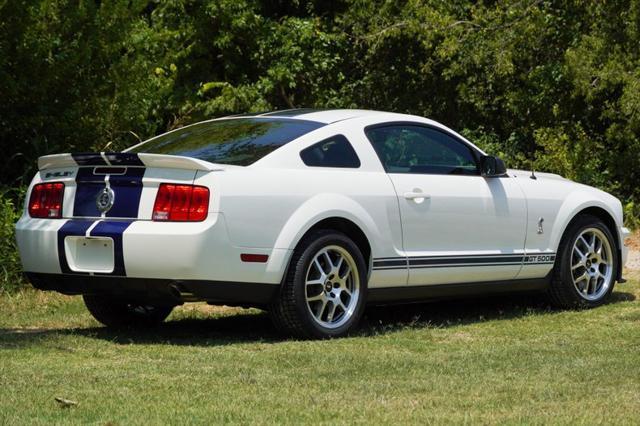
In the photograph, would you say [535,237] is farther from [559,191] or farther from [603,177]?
[603,177]

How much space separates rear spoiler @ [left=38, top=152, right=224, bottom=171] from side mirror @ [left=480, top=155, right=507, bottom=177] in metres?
2.33

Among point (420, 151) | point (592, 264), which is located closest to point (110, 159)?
point (420, 151)

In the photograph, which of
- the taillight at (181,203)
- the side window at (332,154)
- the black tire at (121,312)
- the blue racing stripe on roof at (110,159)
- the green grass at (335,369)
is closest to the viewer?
the green grass at (335,369)

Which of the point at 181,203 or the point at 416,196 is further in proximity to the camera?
the point at 416,196

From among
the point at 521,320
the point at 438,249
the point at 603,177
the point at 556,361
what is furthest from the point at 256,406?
the point at 603,177

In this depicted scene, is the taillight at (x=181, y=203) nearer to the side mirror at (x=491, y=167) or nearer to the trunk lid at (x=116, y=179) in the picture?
the trunk lid at (x=116, y=179)

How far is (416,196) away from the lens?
8.52 meters

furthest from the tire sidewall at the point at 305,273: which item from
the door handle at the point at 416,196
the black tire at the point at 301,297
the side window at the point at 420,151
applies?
the side window at the point at 420,151

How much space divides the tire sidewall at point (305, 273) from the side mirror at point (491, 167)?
4.63ft

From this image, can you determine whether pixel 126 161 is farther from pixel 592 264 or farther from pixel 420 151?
pixel 592 264

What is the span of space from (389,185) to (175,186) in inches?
61.6

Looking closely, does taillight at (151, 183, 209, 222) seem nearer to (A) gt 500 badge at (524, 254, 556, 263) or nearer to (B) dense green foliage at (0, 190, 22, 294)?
(A) gt 500 badge at (524, 254, 556, 263)

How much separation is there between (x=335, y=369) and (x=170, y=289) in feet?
4.34

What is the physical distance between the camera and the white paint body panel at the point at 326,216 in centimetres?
748
